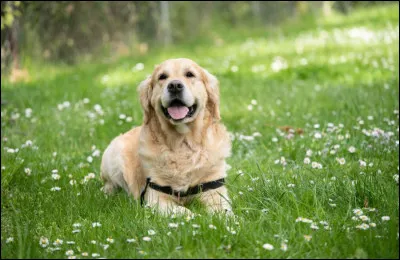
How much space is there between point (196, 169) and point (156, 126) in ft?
1.62

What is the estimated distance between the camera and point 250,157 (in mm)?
5473

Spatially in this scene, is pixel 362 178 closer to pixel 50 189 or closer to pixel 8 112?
pixel 50 189

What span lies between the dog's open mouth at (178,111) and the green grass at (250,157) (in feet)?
2.05

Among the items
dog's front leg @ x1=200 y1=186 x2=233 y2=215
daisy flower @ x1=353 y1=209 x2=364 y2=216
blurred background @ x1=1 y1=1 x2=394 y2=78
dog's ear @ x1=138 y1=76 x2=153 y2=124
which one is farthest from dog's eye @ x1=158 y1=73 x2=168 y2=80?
blurred background @ x1=1 y1=1 x2=394 y2=78

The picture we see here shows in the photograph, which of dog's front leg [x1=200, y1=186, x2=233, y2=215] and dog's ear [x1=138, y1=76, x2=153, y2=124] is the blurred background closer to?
dog's ear [x1=138, y1=76, x2=153, y2=124]

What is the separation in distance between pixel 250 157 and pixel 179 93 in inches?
54.5

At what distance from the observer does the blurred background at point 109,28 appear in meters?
8.91

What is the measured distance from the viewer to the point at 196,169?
177 inches

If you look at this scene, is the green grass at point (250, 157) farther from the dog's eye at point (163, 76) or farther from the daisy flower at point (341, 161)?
the dog's eye at point (163, 76)

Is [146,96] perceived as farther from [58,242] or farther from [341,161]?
[58,242]

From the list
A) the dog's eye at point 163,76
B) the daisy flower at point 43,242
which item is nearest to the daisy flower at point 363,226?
the daisy flower at point 43,242

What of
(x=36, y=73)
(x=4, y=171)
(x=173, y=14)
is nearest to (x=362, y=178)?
(x=4, y=171)

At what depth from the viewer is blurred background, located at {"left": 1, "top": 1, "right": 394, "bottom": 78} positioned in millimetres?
8906

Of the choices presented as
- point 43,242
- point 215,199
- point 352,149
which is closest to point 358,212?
point 215,199
